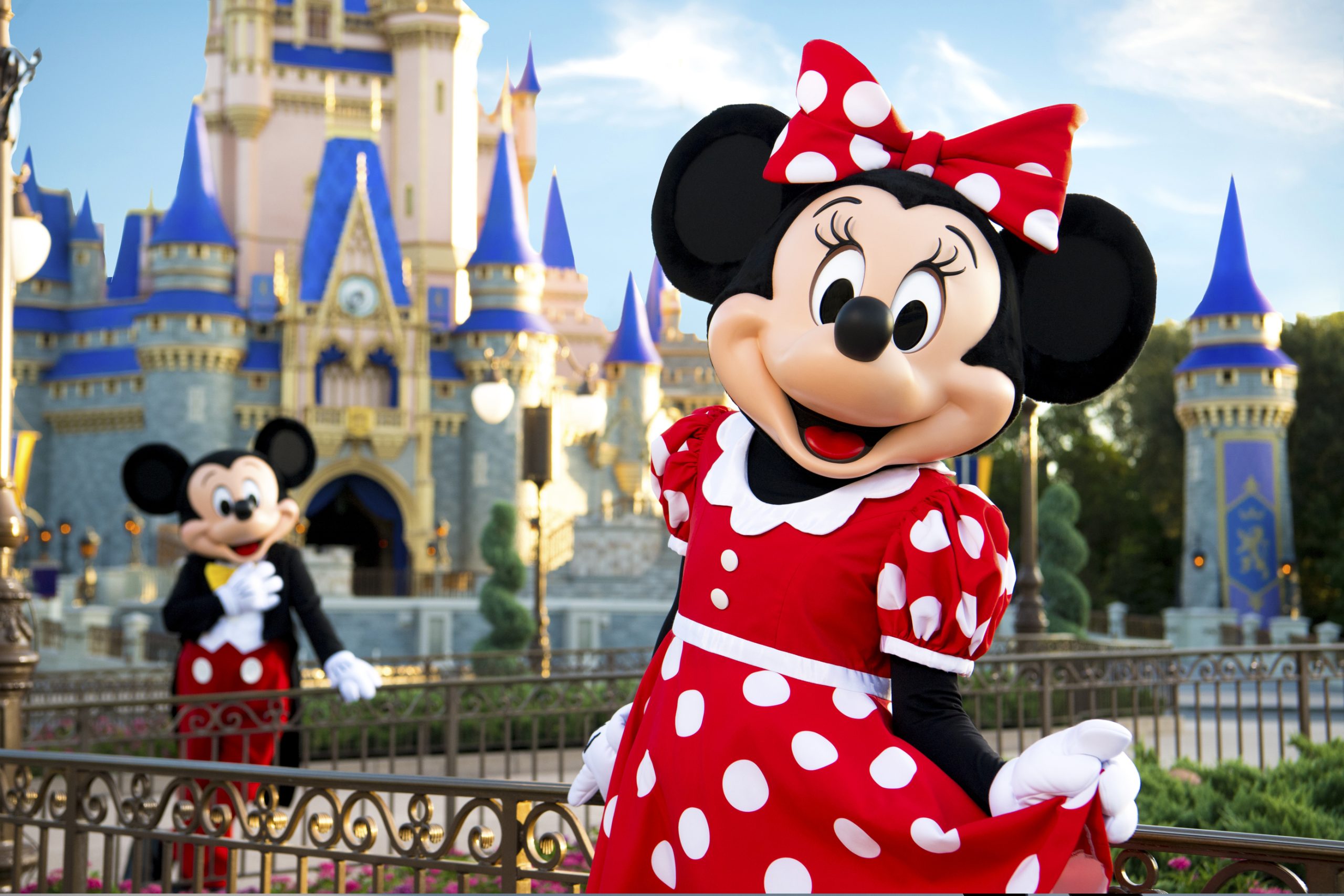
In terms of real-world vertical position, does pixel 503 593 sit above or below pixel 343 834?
below

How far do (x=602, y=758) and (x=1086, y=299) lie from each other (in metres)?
1.40

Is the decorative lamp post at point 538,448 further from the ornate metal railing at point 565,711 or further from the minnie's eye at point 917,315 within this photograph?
the minnie's eye at point 917,315

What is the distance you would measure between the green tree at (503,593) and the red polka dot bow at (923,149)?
18.2 metres

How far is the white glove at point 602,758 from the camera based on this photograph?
277cm

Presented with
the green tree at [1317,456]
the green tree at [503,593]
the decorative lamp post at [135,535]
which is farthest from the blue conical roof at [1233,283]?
the decorative lamp post at [135,535]

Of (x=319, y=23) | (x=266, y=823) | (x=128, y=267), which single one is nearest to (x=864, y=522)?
(x=266, y=823)

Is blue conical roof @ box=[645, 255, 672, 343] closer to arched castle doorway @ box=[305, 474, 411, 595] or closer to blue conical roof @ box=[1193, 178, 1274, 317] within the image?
arched castle doorway @ box=[305, 474, 411, 595]

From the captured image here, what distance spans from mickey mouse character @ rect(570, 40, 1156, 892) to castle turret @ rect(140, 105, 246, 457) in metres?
31.8

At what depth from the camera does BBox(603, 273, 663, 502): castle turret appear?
39.0 meters

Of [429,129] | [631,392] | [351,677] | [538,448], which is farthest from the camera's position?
[631,392]

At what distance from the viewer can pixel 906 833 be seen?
2.19 m

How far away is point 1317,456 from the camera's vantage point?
3105 centimetres

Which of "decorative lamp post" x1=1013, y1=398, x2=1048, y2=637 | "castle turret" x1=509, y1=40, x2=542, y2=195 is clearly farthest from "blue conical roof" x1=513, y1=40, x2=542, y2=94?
"decorative lamp post" x1=1013, y1=398, x2=1048, y2=637

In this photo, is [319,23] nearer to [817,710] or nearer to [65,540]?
[65,540]
